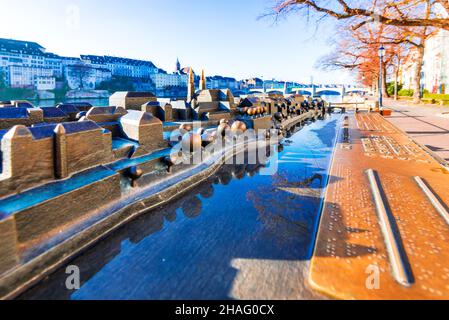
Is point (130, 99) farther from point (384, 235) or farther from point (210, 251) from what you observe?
point (384, 235)

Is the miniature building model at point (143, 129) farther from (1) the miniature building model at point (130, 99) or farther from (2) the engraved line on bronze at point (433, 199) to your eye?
(2) the engraved line on bronze at point (433, 199)

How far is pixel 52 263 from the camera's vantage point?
3498 mm

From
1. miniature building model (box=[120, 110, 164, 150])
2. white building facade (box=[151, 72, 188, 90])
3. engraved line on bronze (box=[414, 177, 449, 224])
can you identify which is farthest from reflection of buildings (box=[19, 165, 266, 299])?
white building facade (box=[151, 72, 188, 90])

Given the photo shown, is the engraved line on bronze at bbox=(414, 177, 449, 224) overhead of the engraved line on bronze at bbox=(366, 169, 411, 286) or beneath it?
overhead

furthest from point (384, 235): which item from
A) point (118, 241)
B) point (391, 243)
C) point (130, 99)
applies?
point (130, 99)

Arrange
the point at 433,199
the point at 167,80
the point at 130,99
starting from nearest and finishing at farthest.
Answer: the point at 433,199, the point at 130,99, the point at 167,80

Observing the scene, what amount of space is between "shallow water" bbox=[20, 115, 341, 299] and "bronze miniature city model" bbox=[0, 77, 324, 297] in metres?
0.27

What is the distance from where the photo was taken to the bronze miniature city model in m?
3.40

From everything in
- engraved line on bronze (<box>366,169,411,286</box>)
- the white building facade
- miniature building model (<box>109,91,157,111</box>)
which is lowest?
engraved line on bronze (<box>366,169,411,286</box>)

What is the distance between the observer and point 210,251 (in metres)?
3.91

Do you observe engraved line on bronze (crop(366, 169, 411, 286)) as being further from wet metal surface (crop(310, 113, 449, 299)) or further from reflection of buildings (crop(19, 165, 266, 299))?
reflection of buildings (crop(19, 165, 266, 299))

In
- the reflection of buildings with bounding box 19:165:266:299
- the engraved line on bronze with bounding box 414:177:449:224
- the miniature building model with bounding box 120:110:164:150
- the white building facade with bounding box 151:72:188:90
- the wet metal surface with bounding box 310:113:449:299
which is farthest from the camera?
the white building facade with bounding box 151:72:188:90

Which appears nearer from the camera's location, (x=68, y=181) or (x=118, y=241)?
(x=118, y=241)

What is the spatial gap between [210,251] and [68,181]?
263 centimetres
